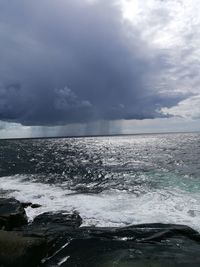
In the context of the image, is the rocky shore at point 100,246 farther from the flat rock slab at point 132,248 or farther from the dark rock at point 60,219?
the dark rock at point 60,219

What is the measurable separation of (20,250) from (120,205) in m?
13.2

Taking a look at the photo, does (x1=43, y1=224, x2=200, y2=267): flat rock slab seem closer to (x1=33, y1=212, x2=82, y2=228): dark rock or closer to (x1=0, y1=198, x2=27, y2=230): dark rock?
(x1=33, y1=212, x2=82, y2=228): dark rock

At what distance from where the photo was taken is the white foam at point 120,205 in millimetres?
18812

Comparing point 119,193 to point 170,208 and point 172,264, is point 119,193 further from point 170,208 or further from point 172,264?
point 172,264

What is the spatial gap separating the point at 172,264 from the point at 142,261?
1030 millimetres

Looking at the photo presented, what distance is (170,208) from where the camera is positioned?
70.3ft

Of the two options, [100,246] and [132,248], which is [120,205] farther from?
[132,248]

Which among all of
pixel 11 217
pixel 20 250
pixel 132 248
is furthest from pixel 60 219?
pixel 20 250

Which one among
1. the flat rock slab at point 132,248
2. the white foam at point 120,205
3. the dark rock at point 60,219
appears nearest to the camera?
the flat rock slab at point 132,248

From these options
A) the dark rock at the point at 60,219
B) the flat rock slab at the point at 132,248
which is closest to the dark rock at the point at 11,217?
the dark rock at the point at 60,219

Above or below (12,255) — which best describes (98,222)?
below

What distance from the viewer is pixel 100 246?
12.1m

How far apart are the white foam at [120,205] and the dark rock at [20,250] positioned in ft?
24.2

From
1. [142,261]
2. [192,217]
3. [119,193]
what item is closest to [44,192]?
[119,193]
